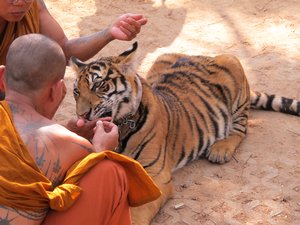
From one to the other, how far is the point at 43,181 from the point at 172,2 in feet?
17.7

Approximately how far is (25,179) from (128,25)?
162cm

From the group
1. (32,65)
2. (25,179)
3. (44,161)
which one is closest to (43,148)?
(44,161)

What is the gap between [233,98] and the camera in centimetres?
503

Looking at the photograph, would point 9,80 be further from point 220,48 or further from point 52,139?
point 220,48

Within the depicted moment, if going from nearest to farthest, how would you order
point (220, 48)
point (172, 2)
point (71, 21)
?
point (220, 48)
point (71, 21)
point (172, 2)

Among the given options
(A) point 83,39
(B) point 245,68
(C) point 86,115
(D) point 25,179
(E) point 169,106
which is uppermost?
(D) point 25,179

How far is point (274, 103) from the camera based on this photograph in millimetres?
5141

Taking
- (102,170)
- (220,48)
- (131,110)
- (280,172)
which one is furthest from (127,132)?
(220,48)

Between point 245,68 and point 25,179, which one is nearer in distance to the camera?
point 25,179

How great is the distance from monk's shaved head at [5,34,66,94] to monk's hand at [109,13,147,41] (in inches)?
48.0

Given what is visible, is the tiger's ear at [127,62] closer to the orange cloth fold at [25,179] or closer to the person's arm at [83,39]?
the person's arm at [83,39]

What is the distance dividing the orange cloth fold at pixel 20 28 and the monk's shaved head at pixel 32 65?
4.41 ft

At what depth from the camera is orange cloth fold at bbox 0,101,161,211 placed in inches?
98.9

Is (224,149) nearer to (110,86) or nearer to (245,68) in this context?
(110,86)
